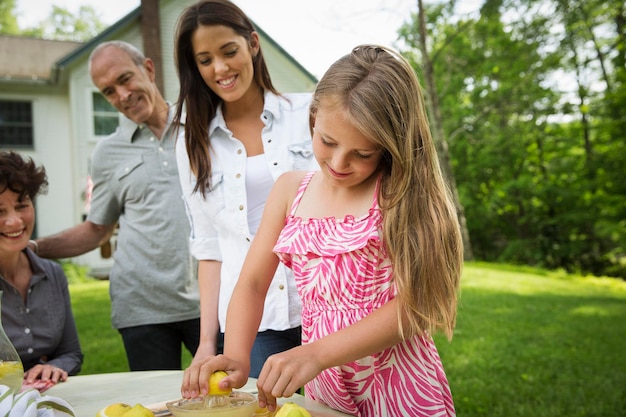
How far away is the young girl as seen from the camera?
1.59 metres

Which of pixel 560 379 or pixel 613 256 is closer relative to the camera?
pixel 560 379

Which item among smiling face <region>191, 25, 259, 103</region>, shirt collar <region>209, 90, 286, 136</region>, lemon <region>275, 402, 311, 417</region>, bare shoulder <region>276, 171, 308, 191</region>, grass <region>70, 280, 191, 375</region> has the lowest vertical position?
grass <region>70, 280, 191, 375</region>

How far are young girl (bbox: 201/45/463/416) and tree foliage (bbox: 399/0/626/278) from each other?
14.0 metres

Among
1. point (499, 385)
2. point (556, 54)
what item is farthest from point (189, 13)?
point (556, 54)

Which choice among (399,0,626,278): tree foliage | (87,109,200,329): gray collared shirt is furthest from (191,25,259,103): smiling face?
(399,0,626,278): tree foliage

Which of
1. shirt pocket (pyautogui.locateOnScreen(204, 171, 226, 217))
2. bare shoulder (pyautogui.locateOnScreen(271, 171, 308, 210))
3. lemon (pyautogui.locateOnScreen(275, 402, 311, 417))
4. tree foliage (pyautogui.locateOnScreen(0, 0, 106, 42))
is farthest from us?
tree foliage (pyautogui.locateOnScreen(0, 0, 106, 42))

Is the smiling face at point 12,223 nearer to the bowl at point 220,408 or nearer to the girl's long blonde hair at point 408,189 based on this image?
the bowl at point 220,408

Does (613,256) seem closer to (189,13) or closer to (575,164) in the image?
(575,164)

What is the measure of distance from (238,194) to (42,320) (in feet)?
3.49

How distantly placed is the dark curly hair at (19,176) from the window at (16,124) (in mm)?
16039

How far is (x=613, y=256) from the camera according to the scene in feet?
61.9

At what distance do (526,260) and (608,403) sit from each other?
1764cm

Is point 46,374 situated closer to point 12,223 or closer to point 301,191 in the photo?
point 12,223

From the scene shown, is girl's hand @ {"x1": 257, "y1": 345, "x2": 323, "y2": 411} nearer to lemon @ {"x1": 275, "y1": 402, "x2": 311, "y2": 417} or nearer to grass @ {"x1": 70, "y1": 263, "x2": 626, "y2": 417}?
lemon @ {"x1": 275, "y1": 402, "x2": 311, "y2": 417}
